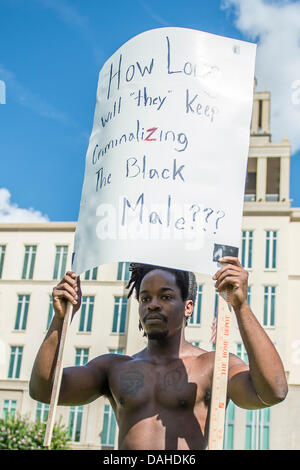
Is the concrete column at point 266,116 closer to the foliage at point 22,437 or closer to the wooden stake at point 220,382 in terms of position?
the foliage at point 22,437

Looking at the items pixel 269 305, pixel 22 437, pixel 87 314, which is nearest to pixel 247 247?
pixel 269 305

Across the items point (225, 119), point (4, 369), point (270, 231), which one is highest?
point (270, 231)

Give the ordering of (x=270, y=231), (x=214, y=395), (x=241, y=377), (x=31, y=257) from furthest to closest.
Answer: (x=31, y=257), (x=270, y=231), (x=241, y=377), (x=214, y=395)

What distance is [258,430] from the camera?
132 feet

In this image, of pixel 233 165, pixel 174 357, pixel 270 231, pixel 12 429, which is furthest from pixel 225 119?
pixel 270 231

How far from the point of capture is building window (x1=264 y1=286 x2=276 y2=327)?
41.5 metres

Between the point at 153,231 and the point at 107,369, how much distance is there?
Answer: 0.86m

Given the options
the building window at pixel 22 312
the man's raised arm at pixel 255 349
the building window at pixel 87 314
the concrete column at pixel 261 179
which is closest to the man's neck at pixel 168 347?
the man's raised arm at pixel 255 349

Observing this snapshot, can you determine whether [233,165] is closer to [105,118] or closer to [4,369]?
[105,118]

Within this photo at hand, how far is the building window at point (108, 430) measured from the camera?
41.4 m

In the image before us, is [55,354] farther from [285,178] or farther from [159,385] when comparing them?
[285,178]

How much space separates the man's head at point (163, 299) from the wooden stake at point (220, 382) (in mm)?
498

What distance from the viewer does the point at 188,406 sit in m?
3.57

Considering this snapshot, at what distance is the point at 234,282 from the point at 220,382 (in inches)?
17.2
